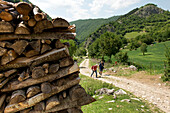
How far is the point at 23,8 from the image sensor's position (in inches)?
129

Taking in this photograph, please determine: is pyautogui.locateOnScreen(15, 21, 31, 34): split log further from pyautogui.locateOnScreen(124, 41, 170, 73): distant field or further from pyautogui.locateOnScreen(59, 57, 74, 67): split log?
pyautogui.locateOnScreen(124, 41, 170, 73): distant field

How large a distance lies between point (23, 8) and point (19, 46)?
1.21 metres

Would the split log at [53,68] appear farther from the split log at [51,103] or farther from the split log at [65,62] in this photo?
the split log at [51,103]

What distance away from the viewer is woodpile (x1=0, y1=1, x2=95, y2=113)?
3.29 meters

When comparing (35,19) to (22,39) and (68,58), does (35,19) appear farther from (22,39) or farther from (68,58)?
(68,58)

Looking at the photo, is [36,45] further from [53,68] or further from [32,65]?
[53,68]

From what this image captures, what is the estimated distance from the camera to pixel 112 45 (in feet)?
98.1

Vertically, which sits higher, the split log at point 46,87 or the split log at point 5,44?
the split log at point 5,44

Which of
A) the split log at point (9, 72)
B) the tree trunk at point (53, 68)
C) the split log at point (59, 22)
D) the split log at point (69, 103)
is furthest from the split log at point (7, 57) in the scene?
the split log at point (69, 103)

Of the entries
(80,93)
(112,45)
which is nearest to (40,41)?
(80,93)

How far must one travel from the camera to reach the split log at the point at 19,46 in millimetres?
3342

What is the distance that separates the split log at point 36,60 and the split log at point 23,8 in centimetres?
150

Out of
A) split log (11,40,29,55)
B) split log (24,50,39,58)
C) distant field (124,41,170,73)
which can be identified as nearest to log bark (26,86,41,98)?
split log (24,50,39,58)

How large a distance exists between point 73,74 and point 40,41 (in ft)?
5.91
